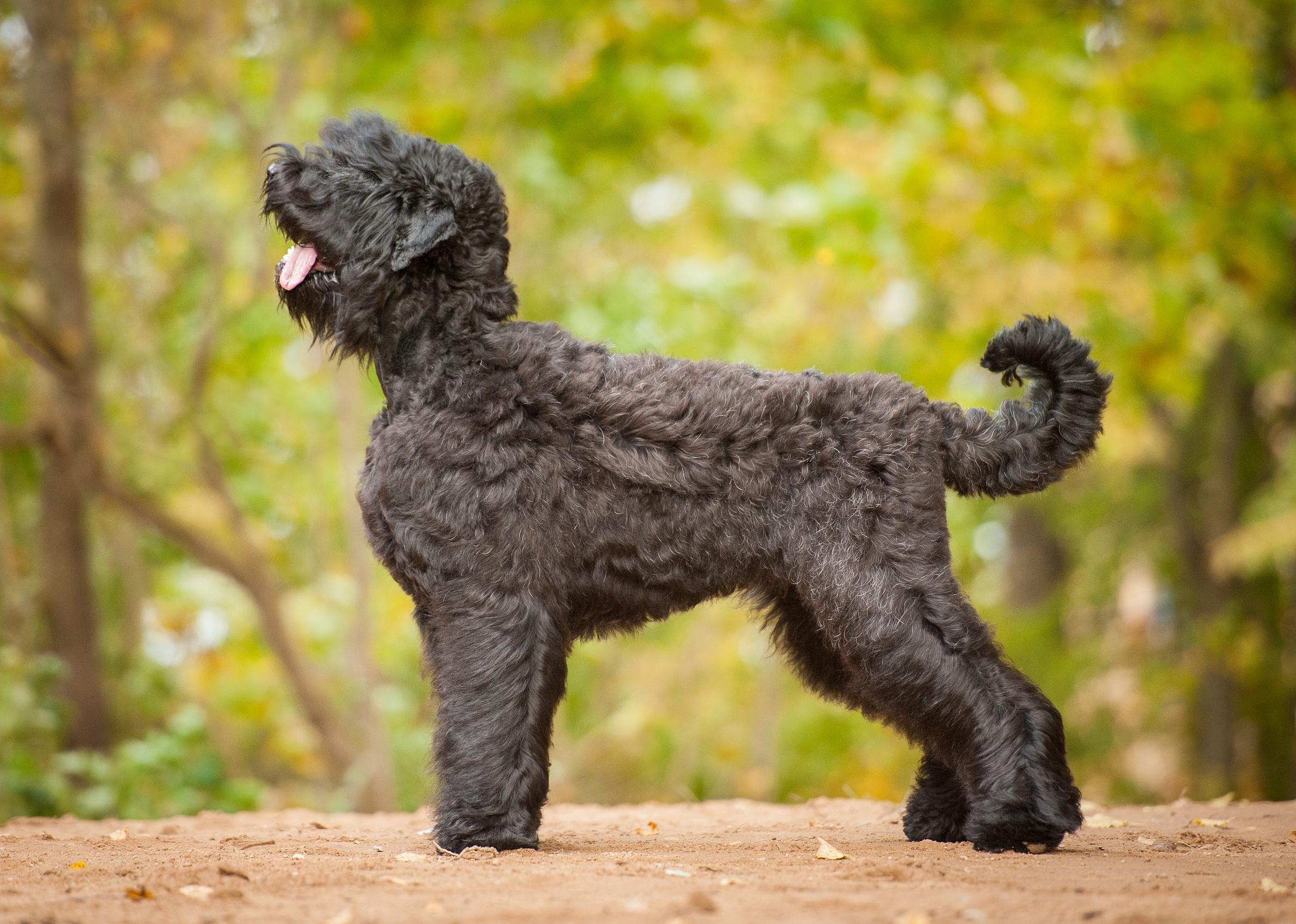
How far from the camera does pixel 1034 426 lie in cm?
454

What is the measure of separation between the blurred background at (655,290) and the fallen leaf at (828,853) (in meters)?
5.41

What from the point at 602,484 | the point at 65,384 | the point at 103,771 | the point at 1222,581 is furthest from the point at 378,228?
the point at 1222,581

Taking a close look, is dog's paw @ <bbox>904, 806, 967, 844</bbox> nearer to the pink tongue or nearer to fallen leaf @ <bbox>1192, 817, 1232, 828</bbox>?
fallen leaf @ <bbox>1192, 817, 1232, 828</bbox>

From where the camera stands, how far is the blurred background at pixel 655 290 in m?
10.1

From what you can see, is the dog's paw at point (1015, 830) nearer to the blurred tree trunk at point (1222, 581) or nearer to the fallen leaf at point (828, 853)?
the fallen leaf at point (828, 853)

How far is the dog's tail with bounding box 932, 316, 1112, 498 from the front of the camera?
4.51m

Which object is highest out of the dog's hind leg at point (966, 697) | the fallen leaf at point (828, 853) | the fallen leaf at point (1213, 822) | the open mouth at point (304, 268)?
the open mouth at point (304, 268)

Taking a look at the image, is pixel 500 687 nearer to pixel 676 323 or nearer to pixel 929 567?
pixel 929 567

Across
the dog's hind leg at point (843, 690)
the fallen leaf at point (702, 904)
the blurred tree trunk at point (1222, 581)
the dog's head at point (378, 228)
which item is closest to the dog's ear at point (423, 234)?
the dog's head at point (378, 228)

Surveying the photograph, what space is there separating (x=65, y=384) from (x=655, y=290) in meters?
4.80

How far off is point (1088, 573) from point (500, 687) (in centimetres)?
1071

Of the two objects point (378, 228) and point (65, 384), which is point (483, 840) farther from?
point (65, 384)

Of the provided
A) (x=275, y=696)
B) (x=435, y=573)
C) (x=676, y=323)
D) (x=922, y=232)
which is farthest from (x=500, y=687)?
(x=275, y=696)

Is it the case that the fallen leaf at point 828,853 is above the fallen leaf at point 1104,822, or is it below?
below
